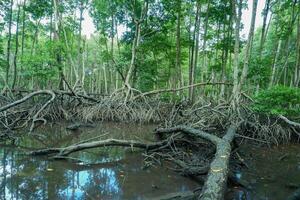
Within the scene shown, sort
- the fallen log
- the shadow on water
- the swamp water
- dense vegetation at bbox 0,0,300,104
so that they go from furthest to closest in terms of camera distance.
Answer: dense vegetation at bbox 0,0,300,104
the fallen log
the shadow on water
the swamp water

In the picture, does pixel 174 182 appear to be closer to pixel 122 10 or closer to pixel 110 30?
pixel 122 10

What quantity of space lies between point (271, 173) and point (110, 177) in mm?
2465

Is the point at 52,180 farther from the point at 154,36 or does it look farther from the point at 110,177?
the point at 154,36

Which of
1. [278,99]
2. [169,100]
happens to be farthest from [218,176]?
[169,100]

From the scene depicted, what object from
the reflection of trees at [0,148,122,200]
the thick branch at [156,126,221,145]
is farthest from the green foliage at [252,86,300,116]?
the reflection of trees at [0,148,122,200]

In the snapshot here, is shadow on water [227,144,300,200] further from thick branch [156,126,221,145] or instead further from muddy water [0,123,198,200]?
muddy water [0,123,198,200]

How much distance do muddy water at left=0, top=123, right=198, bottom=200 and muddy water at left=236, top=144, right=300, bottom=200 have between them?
82 centimetres

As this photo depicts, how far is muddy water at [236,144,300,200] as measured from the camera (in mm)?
3792

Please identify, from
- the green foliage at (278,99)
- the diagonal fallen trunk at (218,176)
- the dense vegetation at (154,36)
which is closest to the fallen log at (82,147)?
the diagonal fallen trunk at (218,176)

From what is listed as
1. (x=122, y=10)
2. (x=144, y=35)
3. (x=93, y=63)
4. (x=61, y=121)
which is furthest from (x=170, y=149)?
(x=93, y=63)

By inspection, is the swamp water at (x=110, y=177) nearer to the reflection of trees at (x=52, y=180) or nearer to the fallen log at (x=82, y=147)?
the reflection of trees at (x=52, y=180)

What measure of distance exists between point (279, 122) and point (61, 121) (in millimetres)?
6019

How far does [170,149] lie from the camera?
17.7 ft

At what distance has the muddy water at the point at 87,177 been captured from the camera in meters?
3.49
